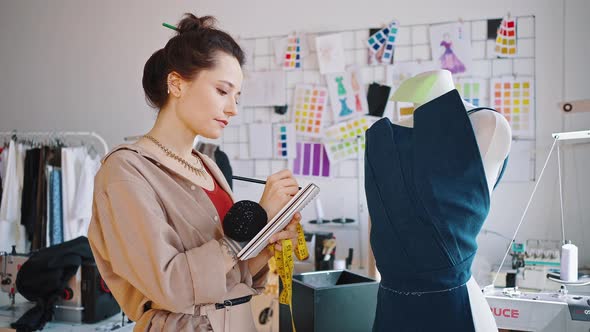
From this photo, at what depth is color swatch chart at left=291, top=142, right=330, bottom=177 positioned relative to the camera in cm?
376

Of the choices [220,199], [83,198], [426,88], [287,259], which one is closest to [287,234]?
[287,259]

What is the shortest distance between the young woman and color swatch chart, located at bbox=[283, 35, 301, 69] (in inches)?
96.5

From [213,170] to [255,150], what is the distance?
244 centimetres

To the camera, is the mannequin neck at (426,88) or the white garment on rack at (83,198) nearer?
the mannequin neck at (426,88)

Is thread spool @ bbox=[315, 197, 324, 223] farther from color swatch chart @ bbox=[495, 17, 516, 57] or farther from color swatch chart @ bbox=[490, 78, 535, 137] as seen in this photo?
color swatch chart @ bbox=[495, 17, 516, 57]

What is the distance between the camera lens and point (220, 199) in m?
1.41

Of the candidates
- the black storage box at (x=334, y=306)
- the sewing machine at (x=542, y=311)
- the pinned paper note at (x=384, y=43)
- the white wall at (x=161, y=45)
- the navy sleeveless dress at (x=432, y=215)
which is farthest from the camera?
the pinned paper note at (x=384, y=43)

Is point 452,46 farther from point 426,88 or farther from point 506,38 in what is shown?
point 426,88

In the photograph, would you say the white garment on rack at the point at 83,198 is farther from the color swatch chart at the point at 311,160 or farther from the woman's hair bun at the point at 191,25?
the woman's hair bun at the point at 191,25

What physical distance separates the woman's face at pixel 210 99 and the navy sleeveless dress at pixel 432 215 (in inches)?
16.8

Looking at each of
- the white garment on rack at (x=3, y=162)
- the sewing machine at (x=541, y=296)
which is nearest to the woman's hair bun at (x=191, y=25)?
the sewing machine at (x=541, y=296)

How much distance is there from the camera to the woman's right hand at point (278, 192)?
1.26m

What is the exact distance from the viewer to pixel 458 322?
4.12ft

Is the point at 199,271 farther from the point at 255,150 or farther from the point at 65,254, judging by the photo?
the point at 255,150
